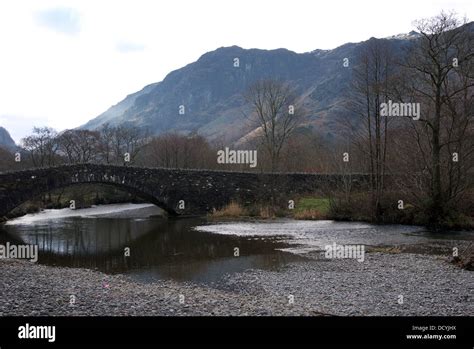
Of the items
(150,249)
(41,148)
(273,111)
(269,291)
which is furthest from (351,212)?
(41,148)

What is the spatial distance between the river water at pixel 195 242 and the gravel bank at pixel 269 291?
6.08 ft

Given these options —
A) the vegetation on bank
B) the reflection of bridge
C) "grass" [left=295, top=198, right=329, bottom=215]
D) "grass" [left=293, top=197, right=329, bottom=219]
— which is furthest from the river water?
the reflection of bridge

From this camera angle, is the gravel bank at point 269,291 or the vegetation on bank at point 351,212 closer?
the gravel bank at point 269,291

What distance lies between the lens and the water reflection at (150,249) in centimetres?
1877

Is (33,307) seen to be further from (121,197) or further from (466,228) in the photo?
(121,197)

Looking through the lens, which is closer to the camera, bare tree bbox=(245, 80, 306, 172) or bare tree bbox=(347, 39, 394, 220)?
bare tree bbox=(347, 39, 394, 220)

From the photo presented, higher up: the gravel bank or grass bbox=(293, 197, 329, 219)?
grass bbox=(293, 197, 329, 219)

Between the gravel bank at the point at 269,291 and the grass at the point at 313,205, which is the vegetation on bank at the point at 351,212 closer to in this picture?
the grass at the point at 313,205

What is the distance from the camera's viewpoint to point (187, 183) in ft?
140

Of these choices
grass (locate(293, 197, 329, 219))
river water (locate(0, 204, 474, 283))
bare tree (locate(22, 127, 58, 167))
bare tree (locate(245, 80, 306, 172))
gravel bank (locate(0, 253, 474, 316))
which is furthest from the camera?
bare tree (locate(22, 127, 58, 167))

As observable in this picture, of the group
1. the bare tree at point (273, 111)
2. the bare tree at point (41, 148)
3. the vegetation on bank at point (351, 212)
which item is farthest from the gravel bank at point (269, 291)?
the bare tree at point (41, 148)

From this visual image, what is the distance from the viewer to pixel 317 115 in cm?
19550

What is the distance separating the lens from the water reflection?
18.8 meters

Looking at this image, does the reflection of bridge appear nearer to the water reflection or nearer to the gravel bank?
the water reflection
